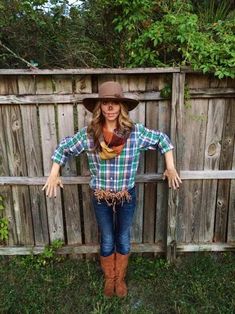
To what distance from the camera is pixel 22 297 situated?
3.30m

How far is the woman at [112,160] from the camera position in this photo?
2.81 meters

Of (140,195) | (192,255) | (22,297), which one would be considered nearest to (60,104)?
(140,195)

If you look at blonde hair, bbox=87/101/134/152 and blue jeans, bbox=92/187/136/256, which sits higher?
blonde hair, bbox=87/101/134/152

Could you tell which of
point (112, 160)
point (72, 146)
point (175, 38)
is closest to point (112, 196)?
point (112, 160)

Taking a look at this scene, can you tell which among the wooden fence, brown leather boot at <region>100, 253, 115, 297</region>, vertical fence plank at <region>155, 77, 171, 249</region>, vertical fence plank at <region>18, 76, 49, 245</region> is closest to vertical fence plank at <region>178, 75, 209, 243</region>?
the wooden fence

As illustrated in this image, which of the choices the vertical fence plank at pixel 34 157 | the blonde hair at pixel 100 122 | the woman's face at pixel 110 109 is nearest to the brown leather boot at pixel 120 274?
the vertical fence plank at pixel 34 157

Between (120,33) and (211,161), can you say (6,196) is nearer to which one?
(120,33)

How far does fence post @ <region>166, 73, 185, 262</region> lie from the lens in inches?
124

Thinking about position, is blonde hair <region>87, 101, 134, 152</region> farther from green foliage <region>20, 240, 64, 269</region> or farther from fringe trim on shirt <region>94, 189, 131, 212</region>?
green foliage <region>20, 240, 64, 269</region>

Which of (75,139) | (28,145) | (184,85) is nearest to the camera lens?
(75,139)

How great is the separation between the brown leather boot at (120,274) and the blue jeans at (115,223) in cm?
6

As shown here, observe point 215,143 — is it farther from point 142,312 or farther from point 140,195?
point 142,312

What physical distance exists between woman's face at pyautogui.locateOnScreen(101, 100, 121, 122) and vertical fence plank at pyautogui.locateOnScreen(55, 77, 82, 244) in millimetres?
604

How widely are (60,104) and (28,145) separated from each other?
20.7 inches
